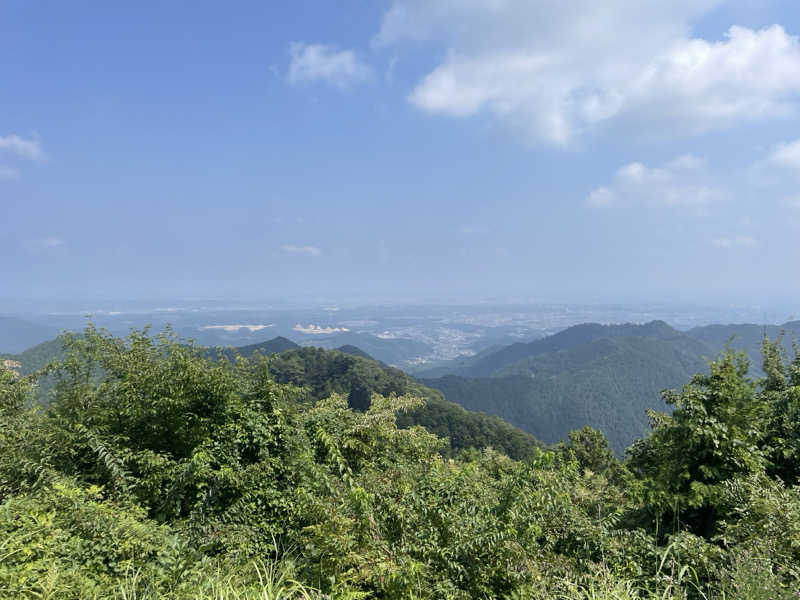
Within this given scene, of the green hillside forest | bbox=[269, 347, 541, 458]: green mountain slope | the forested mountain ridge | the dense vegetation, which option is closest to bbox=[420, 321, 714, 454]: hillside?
the green hillside forest

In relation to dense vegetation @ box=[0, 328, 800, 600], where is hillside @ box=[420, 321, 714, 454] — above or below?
below


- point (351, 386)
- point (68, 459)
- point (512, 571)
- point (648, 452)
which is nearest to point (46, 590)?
point (68, 459)

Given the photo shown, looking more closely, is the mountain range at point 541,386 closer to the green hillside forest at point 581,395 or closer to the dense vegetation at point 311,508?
the green hillside forest at point 581,395

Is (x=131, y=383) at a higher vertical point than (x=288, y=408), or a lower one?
higher

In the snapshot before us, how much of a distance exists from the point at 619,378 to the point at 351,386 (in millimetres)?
151530

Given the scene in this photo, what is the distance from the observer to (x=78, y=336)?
37.0 ft

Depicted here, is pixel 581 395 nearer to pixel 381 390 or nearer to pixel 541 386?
pixel 541 386

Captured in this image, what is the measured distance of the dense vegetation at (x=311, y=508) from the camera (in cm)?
384

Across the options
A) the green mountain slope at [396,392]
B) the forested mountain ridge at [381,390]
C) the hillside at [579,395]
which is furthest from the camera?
the hillside at [579,395]

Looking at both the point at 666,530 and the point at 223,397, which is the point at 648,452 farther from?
the point at 223,397

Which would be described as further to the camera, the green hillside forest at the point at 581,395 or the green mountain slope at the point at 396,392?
the green hillside forest at the point at 581,395

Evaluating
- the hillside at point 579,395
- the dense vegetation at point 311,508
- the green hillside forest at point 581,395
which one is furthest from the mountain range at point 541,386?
the dense vegetation at point 311,508

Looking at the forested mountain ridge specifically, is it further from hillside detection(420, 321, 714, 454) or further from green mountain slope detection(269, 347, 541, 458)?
hillside detection(420, 321, 714, 454)

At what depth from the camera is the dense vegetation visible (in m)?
3.84
